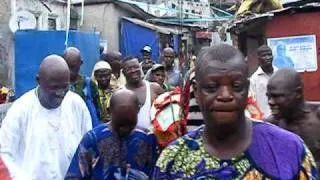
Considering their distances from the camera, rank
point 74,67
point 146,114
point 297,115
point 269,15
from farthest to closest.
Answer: point 269,15, point 74,67, point 146,114, point 297,115

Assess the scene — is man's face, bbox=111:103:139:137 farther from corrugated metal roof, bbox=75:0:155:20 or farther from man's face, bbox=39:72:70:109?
corrugated metal roof, bbox=75:0:155:20

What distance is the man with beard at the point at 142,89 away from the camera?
6.07 m

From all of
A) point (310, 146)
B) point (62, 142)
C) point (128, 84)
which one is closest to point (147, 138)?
point (62, 142)

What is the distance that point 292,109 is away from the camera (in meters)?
4.32

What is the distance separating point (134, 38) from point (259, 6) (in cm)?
1177

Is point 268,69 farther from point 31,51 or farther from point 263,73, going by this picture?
point 31,51

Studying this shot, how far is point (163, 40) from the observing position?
22.0 meters

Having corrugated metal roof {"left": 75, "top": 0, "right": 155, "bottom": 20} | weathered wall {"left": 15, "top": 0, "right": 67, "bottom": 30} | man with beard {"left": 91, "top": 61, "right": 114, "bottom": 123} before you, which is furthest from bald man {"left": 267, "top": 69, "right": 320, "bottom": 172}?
corrugated metal roof {"left": 75, "top": 0, "right": 155, "bottom": 20}

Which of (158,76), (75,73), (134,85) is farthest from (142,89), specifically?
(158,76)

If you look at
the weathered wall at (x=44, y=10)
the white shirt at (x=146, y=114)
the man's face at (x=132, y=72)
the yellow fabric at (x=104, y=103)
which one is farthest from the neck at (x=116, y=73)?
the weathered wall at (x=44, y=10)

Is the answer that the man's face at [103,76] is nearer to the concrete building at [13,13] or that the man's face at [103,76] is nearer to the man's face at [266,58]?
the man's face at [266,58]

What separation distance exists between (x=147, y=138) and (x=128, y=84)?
8.27ft

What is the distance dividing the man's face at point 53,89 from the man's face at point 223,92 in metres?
2.49

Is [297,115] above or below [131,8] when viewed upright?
below
